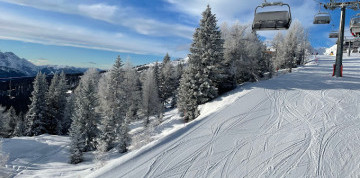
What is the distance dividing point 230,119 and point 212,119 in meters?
1.16

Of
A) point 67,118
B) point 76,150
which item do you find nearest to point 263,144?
point 76,150

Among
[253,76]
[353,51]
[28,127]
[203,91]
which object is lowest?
[28,127]

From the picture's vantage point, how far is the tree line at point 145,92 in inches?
824

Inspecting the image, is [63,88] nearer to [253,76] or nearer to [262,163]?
[253,76]

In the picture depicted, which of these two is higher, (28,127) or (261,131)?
(261,131)

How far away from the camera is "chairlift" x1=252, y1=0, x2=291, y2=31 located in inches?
341

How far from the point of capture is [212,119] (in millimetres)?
12859

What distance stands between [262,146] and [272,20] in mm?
5497

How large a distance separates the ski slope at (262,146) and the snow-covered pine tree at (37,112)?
30.1 m

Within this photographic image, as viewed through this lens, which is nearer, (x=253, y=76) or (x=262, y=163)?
(x=262, y=163)

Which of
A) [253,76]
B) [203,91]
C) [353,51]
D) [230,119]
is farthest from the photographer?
[353,51]

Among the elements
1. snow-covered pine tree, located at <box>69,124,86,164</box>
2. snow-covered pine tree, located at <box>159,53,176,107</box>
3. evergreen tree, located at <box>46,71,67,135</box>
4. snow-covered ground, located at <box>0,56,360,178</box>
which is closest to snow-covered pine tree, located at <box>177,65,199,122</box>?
snow-covered ground, located at <box>0,56,360,178</box>

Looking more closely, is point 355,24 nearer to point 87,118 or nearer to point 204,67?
point 204,67

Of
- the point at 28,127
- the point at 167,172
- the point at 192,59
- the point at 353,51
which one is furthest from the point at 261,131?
the point at 353,51
